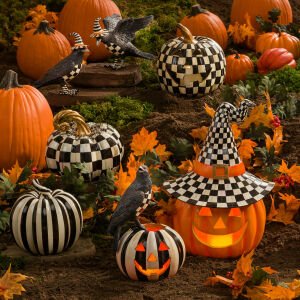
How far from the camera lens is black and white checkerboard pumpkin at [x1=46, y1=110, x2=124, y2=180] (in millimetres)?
6121

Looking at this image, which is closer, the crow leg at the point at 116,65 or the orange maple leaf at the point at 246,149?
the orange maple leaf at the point at 246,149

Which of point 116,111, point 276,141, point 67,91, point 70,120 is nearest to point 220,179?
point 276,141

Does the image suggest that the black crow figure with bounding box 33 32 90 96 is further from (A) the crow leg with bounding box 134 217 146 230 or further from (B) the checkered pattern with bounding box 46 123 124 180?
(A) the crow leg with bounding box 134 217 146 230

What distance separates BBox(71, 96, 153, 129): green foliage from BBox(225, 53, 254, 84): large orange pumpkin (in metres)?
1.12

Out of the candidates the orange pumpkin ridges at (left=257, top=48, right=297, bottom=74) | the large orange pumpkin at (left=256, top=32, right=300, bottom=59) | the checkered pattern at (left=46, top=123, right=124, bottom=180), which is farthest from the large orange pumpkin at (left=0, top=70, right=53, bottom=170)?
the large orange pumpkin at (left=256, top=32, right=300, bottom=59)

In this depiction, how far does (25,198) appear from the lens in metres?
5.21

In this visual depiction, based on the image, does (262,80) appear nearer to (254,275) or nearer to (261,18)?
(261,18)

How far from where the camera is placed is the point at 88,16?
9078 mm

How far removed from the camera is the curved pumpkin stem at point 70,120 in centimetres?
604

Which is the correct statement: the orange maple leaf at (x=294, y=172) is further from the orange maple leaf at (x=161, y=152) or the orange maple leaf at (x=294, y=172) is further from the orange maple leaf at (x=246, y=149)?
the orange maple leaf at (x=161, y=152)

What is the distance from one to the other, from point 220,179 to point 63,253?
3.48ft

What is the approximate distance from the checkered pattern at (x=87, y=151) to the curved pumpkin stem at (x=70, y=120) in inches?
1.5

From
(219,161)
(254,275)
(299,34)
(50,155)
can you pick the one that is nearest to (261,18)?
(299,34)

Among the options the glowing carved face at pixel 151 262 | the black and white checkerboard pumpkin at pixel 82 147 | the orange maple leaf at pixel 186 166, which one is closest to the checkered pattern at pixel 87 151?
the black and white checkerboard pumpkin at pixel 82 147
